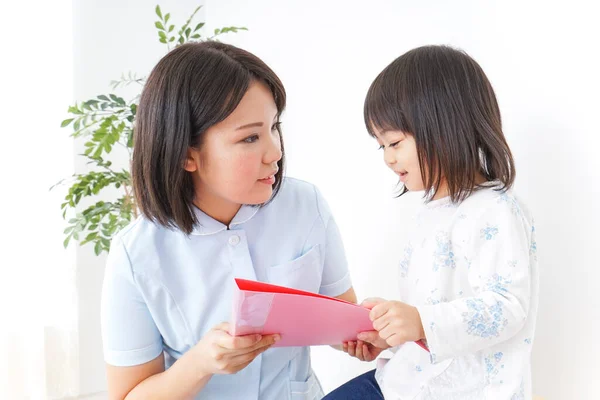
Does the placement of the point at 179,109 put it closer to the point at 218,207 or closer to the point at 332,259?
the point at 218,207

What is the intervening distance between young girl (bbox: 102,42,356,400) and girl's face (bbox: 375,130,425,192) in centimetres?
19

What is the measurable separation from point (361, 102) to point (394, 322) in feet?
3.18

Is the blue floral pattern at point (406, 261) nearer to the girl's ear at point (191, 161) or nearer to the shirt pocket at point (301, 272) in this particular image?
the shirt pocket at point (301, 272)

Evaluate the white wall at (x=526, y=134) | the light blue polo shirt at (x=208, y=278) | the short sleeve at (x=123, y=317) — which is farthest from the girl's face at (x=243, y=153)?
the white wall at (x=526, y=134)

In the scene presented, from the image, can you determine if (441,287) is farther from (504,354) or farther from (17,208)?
(17,208)

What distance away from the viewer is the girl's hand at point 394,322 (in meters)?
1.00

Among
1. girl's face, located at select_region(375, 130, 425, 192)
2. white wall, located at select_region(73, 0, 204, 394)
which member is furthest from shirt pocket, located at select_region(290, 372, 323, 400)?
white wall, located at select_region(73, 0, 204, 394)

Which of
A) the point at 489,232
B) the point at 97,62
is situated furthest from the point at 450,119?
the point at 97,62

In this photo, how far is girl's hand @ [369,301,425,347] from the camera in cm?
100

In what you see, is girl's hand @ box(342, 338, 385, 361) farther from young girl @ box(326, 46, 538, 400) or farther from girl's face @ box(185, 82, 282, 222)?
girl's face @ box(185, 82, 282, 222)

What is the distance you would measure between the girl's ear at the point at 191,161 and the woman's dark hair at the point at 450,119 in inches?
15.4

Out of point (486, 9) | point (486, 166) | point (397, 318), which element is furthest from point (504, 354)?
point (486, 9)

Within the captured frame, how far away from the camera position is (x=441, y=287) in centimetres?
112

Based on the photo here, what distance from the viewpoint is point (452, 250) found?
3.73 ft
